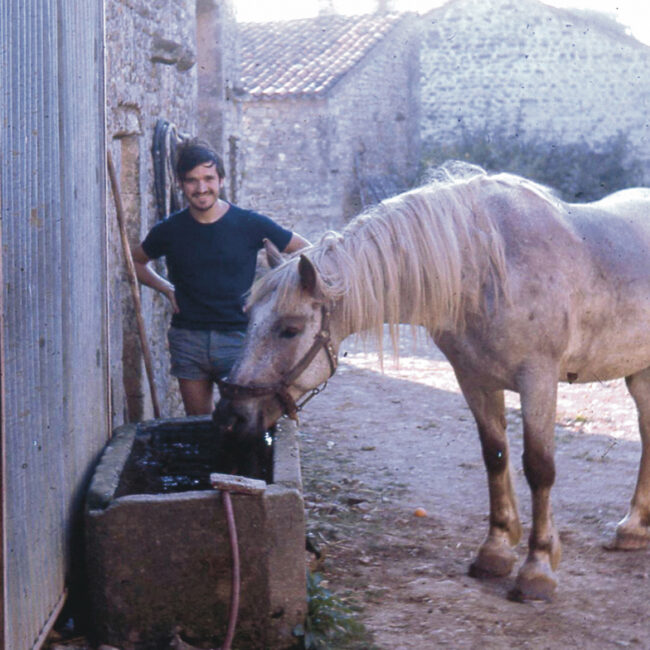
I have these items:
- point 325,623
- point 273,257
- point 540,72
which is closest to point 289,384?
point 273,257

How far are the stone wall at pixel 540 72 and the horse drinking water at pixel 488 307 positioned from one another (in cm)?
1824

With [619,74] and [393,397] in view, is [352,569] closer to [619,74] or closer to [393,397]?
[393,397]

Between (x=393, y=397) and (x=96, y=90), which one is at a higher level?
(x=96, y=90)

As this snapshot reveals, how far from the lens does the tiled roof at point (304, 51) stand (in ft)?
67.6

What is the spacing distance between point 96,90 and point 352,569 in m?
2.51

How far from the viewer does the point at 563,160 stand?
22.0 metres

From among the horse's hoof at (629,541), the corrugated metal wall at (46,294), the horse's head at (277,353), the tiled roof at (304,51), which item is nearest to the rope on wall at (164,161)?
the corrugated metal wall at (46,294)

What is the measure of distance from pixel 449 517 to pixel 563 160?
59.1ft

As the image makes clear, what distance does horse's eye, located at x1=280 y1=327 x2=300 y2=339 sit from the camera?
3669mm

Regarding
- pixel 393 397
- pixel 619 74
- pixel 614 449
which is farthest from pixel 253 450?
pixel 619 74

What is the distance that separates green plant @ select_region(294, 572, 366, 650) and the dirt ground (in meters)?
0.09

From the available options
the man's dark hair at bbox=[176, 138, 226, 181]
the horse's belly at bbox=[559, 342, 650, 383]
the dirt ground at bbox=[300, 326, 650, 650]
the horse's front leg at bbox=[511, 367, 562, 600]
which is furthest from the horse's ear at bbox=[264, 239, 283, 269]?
the horse's belly at bbox=[559, 342, 650, 383]

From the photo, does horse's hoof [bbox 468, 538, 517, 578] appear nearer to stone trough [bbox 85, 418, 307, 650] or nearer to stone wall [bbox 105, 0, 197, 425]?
stone trough [bbox 85, 418, 307, 650]

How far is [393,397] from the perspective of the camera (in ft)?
30.1
